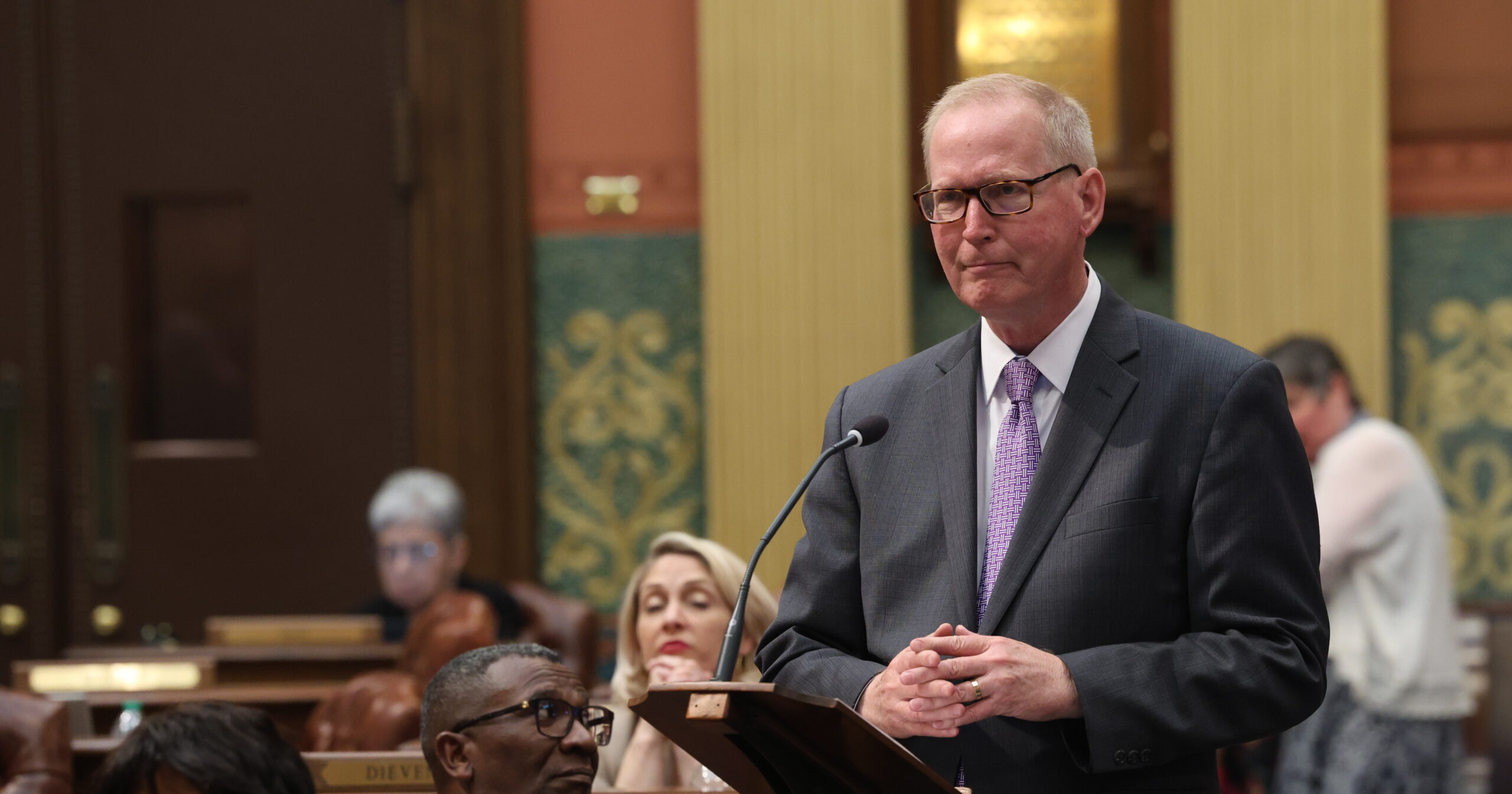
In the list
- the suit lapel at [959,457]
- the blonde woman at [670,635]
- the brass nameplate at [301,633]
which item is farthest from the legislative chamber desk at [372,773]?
the brass nameplate at [301,633]

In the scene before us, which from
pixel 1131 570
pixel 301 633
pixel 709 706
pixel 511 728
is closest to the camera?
pixel 709 706

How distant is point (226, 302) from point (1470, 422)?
4.37 m

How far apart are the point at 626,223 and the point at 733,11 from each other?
0.81 m

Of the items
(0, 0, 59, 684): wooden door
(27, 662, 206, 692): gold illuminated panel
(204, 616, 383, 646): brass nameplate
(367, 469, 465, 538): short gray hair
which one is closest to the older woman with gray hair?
(367, 469, 465, 538): short gray hair

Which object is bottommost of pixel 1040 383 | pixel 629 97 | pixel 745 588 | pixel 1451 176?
pixel 745 588

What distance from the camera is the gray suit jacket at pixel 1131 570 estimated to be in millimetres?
1790

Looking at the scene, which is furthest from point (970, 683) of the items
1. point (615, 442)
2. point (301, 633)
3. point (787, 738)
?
point (615, 442)

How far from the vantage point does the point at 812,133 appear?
5477 mm

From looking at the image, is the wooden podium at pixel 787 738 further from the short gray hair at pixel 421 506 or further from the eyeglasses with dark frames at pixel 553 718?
the short gray hair at pixel 421 506

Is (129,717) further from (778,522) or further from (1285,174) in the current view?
(1285,174)

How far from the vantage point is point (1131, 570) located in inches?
72.2

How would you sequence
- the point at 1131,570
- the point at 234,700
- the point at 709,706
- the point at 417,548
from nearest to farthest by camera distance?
the point at 709,706, the point at 1131,570, the point at 234,700, the point at 417,548

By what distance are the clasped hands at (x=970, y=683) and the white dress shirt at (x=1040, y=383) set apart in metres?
0.20

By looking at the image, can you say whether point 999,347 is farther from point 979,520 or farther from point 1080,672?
point 1080,672
